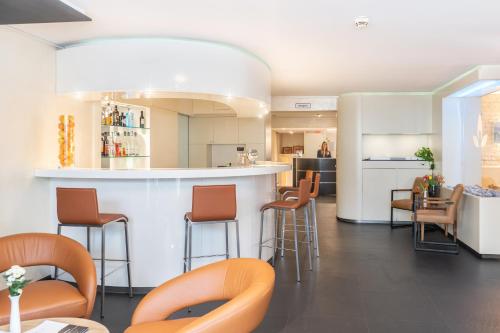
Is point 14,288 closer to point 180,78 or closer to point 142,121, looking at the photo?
point 180,78

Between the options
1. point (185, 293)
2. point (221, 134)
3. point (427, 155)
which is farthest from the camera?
point (221, 134)

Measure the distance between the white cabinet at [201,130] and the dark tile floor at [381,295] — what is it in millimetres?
3830

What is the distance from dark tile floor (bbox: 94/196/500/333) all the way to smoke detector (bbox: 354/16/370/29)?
8.14 ft

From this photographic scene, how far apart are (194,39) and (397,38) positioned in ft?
6.76

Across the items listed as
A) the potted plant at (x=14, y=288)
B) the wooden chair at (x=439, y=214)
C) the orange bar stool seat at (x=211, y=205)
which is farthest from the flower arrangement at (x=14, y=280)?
the wooden chair at (x=439, y=214)

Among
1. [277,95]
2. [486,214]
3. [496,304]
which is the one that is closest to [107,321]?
[496,304]

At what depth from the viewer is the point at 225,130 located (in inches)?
326

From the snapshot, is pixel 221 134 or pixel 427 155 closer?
pixel 427 155

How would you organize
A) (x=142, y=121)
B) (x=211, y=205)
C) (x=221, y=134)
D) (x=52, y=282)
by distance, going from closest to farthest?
(x=52, y=282) < (x=211, y=205) < (x=142, y=121) < (x=221, y=134)

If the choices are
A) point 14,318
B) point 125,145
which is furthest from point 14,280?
point 125,145

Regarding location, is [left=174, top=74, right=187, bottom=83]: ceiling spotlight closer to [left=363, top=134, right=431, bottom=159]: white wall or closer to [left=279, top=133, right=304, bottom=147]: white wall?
[left=363, top=134, right=431, bottom=159]: white wall

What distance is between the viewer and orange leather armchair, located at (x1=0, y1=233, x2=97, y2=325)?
2.40m

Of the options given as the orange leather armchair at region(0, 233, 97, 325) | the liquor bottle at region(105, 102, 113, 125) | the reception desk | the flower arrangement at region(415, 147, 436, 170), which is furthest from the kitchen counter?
the flower arrangement at region(415, 147, 436, 170)

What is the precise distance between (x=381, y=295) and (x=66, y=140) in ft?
11.6
